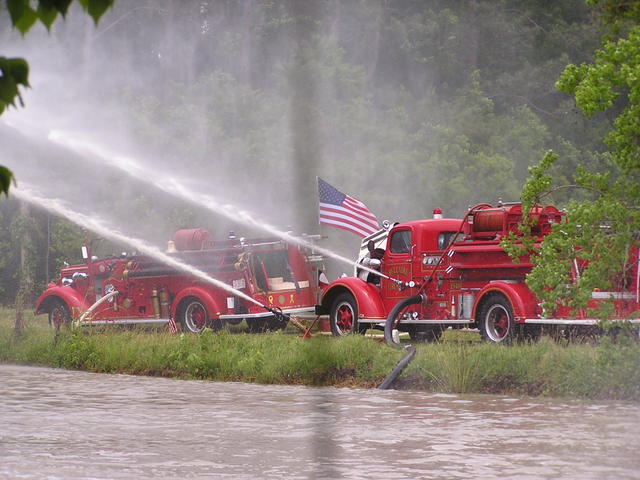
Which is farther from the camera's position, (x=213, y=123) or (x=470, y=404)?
(x=213, y=123)

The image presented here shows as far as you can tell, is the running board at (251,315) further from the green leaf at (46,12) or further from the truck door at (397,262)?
the green leaf at (46,12)

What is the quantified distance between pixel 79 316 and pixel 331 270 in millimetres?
12032

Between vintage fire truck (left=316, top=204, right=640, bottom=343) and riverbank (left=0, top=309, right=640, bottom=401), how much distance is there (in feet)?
3.55

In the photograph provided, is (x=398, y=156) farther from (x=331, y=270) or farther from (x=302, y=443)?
(x=302, y=443)

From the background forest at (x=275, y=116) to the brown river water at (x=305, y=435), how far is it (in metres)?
14.4

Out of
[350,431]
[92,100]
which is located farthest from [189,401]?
[92,100]

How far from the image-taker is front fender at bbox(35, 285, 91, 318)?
22250 millimetres

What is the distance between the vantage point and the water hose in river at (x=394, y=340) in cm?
1372

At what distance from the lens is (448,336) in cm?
1981

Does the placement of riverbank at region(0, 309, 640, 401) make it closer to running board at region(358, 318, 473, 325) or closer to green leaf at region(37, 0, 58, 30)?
running board at region(358, 318, 473, 325)

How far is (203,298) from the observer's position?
806 inches

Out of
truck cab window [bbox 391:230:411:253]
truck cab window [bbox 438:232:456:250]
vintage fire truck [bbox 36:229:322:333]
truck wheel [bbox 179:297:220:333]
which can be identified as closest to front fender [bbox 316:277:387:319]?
truck cab window [bbox 391:230:411:253]

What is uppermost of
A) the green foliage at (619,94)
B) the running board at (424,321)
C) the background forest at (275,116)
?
the background forest at (275,116)

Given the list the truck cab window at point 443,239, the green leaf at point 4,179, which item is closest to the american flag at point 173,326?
the truck cab window at point 443,239
